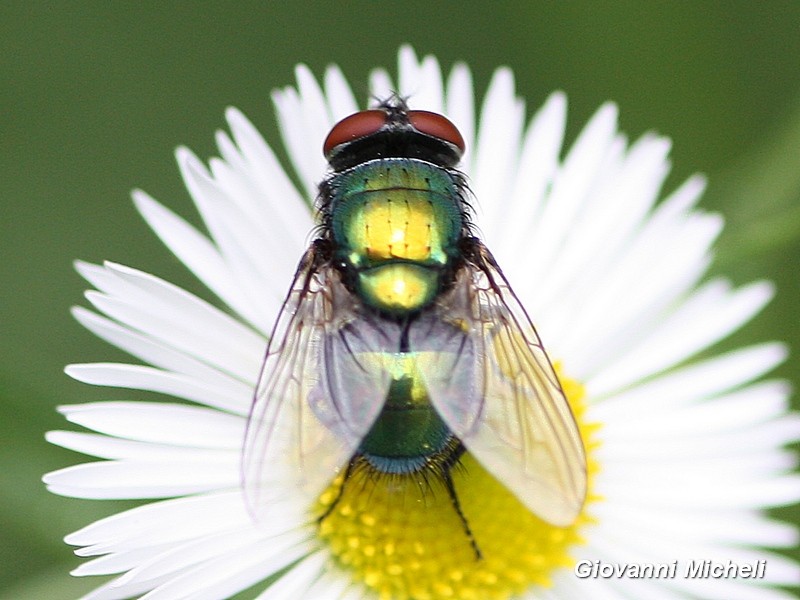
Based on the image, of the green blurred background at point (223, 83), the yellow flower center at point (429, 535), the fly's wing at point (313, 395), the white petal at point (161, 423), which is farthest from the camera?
the green blurred background at point (223, 83)

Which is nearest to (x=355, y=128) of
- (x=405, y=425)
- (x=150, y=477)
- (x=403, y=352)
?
(x=403, y=352)

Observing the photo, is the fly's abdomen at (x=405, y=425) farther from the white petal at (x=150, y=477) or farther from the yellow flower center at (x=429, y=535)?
the white petal at (x=150, y=477)

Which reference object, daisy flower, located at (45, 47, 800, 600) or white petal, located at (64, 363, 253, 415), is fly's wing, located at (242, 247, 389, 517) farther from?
white petal, located at (64, 363, 253, 415)

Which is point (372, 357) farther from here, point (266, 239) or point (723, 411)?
point (723, 411)

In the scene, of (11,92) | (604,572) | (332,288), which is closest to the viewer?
(332,288)

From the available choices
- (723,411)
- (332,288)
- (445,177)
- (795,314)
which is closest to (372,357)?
(332,288)

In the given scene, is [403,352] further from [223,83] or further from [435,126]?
[223,83]

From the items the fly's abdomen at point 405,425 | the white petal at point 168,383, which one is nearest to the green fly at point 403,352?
the fly's abdomen at point 405,425

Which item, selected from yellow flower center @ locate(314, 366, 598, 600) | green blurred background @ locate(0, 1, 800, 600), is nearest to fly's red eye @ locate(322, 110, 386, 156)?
yellow flower center @ locate(314, 366, 598, 600)
